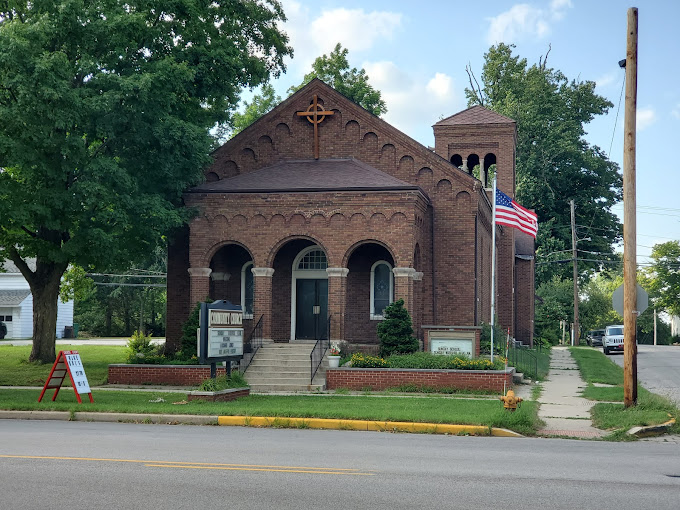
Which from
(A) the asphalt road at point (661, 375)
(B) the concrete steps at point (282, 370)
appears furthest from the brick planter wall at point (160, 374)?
(A) the asphalt road at point (661, 375)

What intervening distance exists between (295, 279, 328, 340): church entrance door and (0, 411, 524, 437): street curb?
12.7 metres

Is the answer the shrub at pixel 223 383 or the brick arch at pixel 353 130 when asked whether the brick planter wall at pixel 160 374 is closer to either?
the shrub at pixel 223 383

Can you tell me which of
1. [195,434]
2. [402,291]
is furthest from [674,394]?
[195,434]

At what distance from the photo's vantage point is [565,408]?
18625 millimetres

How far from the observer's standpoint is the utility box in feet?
62.9

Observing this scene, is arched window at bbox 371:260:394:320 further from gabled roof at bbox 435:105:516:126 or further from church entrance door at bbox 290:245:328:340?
gabled roof at bbox 435:105:516:126

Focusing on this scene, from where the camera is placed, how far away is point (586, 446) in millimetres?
13180

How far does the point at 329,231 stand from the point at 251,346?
170 inches

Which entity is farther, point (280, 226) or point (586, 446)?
point (280, 226)

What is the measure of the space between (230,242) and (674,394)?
45.4 feet

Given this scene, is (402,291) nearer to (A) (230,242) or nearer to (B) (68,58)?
(A) (230,242)

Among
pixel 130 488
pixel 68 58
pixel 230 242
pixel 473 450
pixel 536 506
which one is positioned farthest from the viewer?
pixel 230 242

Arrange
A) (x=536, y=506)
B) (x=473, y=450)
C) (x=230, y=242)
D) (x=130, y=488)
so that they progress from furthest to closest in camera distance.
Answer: (x=230, y=242)
(x=473, y=450)
(x=130, y=488)
(x=536, y=506)

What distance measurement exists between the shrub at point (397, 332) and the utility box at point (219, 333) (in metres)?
4.88
